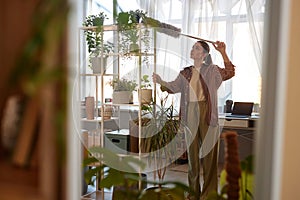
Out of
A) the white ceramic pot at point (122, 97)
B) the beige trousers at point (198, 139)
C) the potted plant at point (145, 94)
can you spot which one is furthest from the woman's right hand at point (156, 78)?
the beige trousers at point (198, 139)

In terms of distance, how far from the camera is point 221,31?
11.2 ft

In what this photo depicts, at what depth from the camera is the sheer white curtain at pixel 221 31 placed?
312 centimetres

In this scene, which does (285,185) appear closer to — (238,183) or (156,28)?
(238,183)

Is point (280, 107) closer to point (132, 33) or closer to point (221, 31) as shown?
point (132, 33)

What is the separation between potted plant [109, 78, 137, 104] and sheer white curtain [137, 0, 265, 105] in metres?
0.35

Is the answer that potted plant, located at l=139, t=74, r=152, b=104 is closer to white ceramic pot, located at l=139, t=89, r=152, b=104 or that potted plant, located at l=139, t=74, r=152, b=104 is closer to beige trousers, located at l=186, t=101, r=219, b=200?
white ceramic pot, located at l=139, t=89, r=152, b=104

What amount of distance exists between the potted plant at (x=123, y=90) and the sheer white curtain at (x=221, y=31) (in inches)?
13.9

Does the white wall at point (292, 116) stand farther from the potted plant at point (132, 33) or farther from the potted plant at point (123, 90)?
the potted plant at point (123, 90)

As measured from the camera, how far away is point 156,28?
9.16ft

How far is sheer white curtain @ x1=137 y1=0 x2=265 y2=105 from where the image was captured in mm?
3121

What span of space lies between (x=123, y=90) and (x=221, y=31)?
1.32 meters

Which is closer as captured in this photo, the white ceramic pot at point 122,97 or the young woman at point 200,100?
the young woman at point 200,100

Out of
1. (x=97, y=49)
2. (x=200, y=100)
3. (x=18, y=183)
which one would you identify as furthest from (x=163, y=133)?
(x=18, y=183)

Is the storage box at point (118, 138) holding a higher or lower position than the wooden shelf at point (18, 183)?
lower
